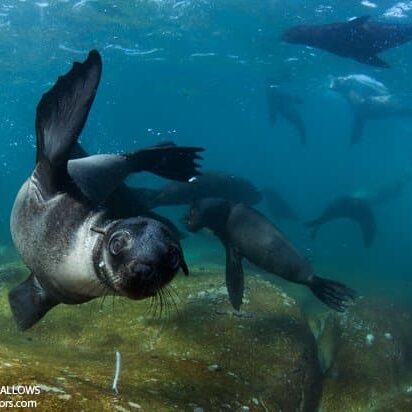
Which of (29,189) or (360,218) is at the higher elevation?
(29,189)

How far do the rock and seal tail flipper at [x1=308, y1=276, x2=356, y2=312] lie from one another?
2.16 feet

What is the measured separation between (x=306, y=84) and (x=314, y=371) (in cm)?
2738

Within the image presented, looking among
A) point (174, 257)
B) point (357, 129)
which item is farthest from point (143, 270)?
point (357, 129)

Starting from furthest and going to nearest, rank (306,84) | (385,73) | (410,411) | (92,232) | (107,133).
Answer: (107,133) < (306,84) < (385,73) < (410,411) < (92,232)

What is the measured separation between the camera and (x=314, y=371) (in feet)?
18.0


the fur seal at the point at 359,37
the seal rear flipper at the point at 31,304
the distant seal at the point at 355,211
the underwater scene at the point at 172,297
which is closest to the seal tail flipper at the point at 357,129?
the distant seal at the point at 355,211

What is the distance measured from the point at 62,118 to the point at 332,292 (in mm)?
4139

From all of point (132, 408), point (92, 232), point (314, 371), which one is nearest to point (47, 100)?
point (92, 232)

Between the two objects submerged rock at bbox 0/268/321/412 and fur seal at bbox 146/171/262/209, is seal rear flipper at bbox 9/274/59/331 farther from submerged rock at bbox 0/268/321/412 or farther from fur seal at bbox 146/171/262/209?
fur seal at bbox 146/171/262/209

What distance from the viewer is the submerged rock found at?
129 inches

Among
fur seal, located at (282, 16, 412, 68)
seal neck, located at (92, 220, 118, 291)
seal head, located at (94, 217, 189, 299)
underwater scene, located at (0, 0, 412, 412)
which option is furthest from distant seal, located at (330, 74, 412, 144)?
seal head, located at (94, 217, 189, 299)

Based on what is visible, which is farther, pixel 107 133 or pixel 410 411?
pixel 107 133

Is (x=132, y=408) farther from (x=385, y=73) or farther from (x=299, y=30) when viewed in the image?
(x=385, y=73)

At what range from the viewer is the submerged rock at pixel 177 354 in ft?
10.8
